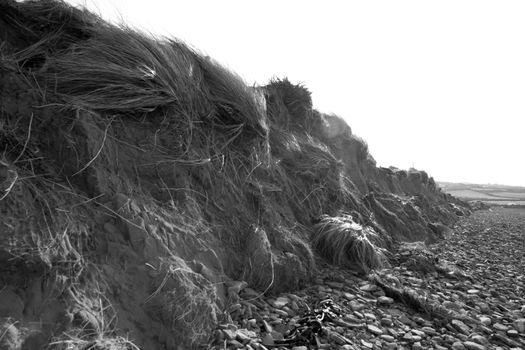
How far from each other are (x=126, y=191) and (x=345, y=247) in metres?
2.76

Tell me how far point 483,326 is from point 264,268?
232 centimetres

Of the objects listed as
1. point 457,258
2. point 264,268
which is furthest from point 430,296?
point 457,258

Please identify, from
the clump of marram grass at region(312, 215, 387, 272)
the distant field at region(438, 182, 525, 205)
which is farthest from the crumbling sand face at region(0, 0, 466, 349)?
the distant field at region(438, 182, 525, 205)

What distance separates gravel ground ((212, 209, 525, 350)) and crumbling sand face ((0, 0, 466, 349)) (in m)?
0.23

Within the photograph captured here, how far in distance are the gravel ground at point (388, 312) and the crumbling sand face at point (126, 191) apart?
0.75 ft

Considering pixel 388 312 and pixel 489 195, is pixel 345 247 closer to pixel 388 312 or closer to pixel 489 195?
pixel 388 312

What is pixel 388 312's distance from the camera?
9.58 ft

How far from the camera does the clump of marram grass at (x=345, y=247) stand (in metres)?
3.73

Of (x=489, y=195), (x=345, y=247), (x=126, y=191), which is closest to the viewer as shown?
(x=126, y=191)

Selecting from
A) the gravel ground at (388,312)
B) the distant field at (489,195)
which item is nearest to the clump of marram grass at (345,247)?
the gravel ground at (388,312)

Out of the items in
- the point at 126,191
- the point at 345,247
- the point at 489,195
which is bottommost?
the point at 345,247

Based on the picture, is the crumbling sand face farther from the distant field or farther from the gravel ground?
the distant field

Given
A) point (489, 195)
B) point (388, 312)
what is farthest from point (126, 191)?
point (489, 195)

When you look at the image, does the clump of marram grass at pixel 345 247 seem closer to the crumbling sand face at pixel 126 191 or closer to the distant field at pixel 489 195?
the crumbling sand face at pixel 126 191
